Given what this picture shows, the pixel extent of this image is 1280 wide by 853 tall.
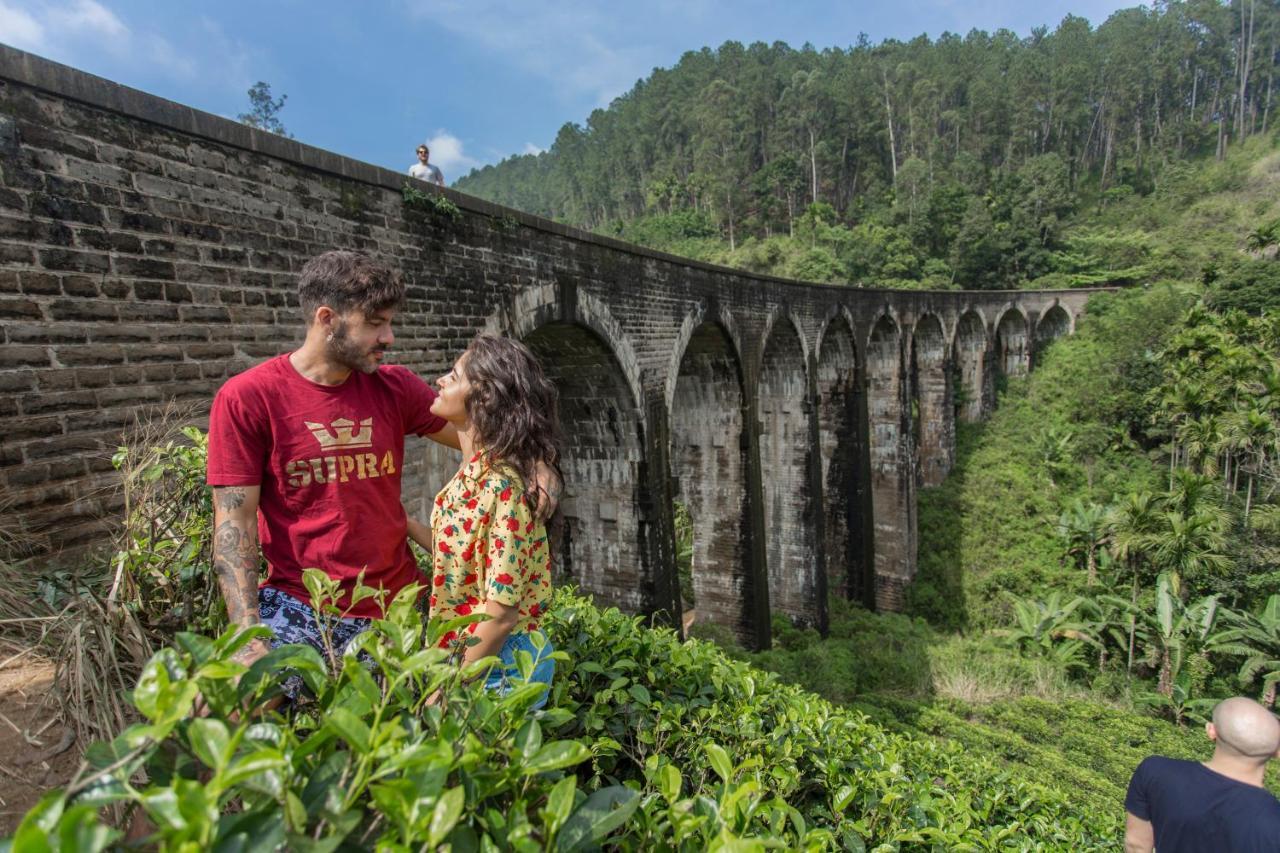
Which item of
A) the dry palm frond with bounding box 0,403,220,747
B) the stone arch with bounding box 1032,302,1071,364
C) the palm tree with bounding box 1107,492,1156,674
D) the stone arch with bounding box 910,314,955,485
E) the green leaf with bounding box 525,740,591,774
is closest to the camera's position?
the green leaf with bounding box 525,740,591,774

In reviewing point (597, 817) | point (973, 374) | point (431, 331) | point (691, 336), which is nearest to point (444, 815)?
point (597, 817)

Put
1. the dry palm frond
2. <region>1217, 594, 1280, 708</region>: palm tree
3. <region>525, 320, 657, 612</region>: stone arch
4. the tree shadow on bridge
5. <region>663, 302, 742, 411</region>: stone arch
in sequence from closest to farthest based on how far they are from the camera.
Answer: the dry palm frond, <region>525, 320, 657, 612</region>: stone arch, <region>663, 302, 742, 411</region>: stone arch, <region>1217, 594, 1280, 708</region>: palm tree, the tree shadow on bridge

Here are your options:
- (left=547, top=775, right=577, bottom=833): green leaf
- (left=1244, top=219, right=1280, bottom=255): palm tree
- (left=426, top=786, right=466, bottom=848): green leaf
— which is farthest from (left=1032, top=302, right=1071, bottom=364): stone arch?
(left=426, top=786, right=466, bottom=848): green leaf

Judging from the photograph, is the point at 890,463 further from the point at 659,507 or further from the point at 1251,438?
the point at 659,507

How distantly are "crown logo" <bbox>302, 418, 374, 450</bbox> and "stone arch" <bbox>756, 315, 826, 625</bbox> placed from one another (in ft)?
35.0

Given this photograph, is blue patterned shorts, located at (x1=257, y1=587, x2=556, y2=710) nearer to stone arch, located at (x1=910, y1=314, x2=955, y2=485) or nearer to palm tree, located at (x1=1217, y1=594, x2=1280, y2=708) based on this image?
palm tree, located at (x1=1217, y1=594, x2=1280, y2=708)

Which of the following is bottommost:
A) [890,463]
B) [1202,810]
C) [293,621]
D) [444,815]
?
[890,463]

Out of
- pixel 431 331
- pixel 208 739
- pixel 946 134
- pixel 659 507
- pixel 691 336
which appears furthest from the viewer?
pixel 946 134

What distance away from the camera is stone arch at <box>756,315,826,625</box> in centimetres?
1229

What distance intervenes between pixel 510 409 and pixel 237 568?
83 cm

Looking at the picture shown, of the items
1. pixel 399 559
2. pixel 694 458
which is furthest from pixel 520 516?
pixel 694 458

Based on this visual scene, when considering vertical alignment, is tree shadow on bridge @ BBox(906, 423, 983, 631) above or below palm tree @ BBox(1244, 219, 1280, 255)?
below

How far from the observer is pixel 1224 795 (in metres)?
2.45

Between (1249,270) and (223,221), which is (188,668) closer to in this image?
(223,221)
